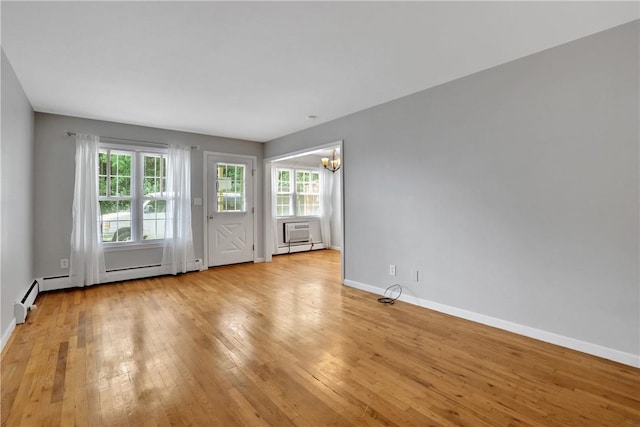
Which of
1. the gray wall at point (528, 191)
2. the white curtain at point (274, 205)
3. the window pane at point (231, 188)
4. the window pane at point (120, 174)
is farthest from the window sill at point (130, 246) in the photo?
the gray wall at point (528, 191)

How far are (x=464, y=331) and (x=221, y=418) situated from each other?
88.2 inches

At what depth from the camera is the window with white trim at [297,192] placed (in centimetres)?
762

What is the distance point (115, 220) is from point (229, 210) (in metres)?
1.91

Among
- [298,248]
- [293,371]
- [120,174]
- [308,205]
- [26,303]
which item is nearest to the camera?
[293,371]

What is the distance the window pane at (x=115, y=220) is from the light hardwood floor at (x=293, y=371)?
1.46 m

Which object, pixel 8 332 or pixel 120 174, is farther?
pixel 120 174

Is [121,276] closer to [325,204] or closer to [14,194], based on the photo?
[14,194]

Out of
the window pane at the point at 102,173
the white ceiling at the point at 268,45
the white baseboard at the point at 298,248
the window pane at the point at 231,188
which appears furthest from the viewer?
the white baseboard at the point at 298,248

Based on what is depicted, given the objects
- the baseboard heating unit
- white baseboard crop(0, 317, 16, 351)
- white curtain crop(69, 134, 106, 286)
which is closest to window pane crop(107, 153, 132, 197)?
white curtain crop(69, 134, 106, 286)

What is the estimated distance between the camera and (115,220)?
4.91 meters

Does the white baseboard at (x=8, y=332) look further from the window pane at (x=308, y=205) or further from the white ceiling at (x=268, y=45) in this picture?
the window pane at (x=308, y=205)

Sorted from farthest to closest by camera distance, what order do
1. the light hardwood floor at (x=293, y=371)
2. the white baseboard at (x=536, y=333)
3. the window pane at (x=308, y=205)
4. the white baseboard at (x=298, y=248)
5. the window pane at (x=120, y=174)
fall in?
the window pane at (x=308, y=205), the white baseboard at (x=298, y=248), the window pane at (x=120, y=174), the white baseboard at (x=536, y=333), the light hardwood floor at (x=293, y=371)

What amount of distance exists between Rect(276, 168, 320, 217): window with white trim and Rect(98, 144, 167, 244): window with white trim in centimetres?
286

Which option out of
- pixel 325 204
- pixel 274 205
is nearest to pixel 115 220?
pixel 274 205
